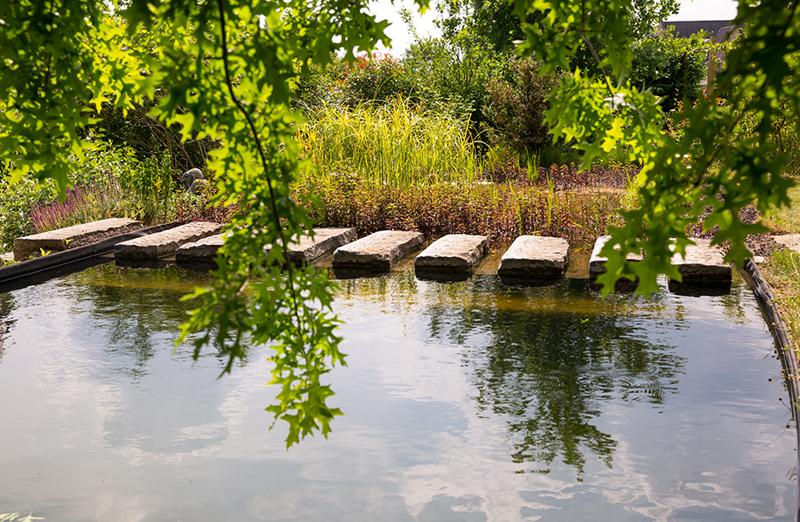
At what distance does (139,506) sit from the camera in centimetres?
307

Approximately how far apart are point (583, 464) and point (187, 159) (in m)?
11.2

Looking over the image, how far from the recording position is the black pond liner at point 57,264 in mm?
6652

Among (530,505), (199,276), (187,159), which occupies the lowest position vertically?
(530,505)

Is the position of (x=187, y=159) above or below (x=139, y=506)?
above

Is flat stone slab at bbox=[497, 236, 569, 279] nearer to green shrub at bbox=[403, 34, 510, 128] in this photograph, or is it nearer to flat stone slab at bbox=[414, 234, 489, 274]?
flat stone slab at bbox=[414, 234, 489, 274]

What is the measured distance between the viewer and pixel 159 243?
7.65 metres

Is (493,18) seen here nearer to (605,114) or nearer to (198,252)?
(198,252)

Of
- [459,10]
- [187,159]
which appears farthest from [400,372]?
[459,10]

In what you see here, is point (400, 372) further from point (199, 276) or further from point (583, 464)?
point (199, 276)

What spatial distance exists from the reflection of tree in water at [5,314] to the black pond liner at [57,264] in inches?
12.3

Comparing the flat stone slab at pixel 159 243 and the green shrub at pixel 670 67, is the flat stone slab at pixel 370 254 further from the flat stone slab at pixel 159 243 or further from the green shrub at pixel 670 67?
the green shrub at pixel 670 67

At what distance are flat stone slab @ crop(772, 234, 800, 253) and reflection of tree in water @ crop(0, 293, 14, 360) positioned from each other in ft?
18.5

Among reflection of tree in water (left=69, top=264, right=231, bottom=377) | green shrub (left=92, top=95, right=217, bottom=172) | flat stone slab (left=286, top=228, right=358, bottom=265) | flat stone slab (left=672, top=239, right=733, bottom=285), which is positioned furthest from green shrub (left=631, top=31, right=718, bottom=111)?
reflection of tree in water (left=69, top=264, right=231, bottom=377)

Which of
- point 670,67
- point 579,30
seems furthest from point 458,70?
point 579,30
